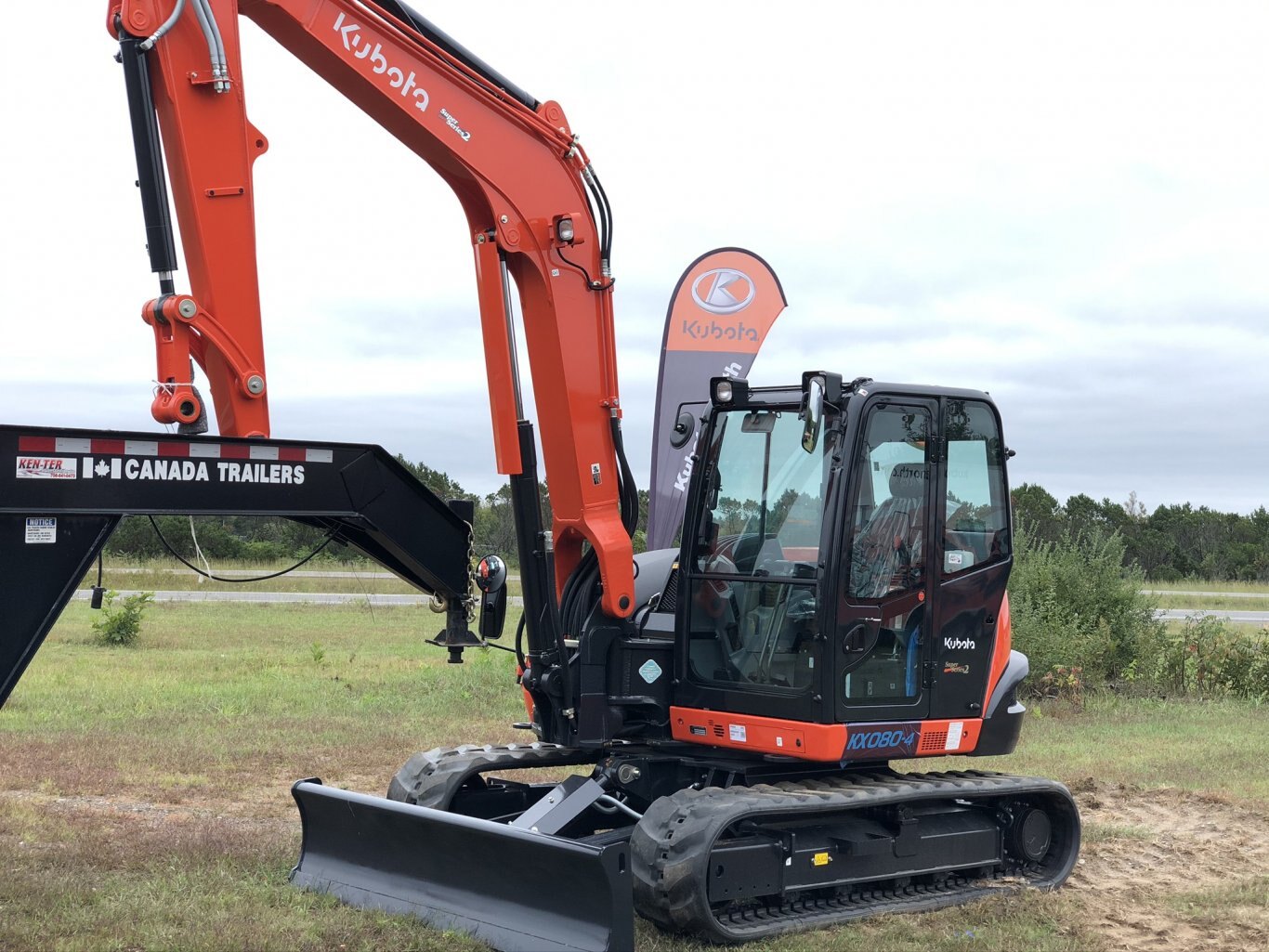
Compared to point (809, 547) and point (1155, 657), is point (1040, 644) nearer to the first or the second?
point (1155, 657)

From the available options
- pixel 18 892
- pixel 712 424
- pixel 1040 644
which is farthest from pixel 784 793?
pixel 1040 644

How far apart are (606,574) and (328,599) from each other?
24.0m

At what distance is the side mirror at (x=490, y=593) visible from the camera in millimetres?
6961

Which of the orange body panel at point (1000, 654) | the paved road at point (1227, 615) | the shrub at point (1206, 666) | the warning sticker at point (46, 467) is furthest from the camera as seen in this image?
the paved road at point (1227, 615)

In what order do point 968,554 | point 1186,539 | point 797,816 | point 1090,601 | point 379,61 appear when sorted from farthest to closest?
point 1186,539 < point 1090,601 < point 968,554 < point 797,816 < point 379,61

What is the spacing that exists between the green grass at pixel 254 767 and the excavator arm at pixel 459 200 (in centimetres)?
226

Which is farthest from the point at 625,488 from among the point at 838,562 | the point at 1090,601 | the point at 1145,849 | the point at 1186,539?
the point at 1186,539

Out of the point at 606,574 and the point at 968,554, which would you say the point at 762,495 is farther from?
the point at 968,554

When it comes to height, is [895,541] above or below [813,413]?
below

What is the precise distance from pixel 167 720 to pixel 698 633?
7213 millimetres

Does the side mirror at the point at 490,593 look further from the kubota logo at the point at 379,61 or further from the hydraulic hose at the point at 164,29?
the hydraulic hose at the point at 164,29

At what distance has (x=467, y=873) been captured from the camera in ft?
21.7

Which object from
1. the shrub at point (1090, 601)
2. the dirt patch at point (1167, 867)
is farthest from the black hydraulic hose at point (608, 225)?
the shrub at point (1090, 601)

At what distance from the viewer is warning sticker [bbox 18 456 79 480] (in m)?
5.48
